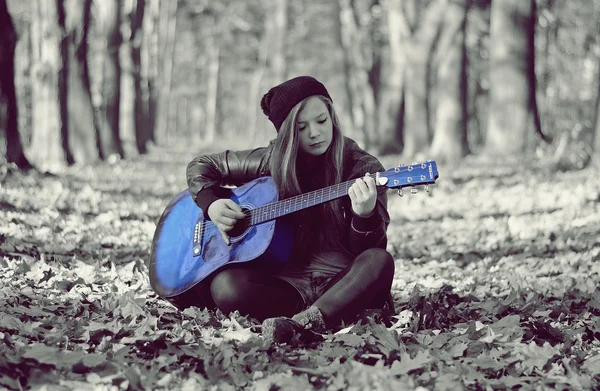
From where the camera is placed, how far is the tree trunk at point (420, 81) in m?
17.4

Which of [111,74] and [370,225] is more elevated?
[111,74]

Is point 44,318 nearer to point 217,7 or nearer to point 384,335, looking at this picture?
point 384,335

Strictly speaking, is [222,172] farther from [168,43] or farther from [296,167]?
[168,43]

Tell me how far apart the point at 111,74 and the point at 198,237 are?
1442 cm

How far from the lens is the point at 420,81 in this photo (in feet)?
58.0

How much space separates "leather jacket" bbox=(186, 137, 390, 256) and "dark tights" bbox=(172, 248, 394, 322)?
10 centimetres

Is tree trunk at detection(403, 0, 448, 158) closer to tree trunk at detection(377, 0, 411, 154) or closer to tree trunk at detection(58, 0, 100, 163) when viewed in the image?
tree trunk at detection(377, 0, 411, 154)

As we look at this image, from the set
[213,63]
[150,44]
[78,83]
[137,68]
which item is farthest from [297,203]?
[213,63]

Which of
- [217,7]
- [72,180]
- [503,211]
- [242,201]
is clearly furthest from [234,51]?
[242,201]

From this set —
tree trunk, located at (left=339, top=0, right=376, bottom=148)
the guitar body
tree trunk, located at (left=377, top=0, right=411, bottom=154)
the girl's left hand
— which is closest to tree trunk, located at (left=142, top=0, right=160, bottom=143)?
tree trunk, located at (left=339, top=0, right=376, bottom=148)

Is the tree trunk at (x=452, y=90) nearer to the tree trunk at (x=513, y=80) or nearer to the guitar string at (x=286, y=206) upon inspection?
the tree trunk at (x=513, y=80)

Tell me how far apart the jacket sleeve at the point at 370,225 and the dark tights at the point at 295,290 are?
0.07 m

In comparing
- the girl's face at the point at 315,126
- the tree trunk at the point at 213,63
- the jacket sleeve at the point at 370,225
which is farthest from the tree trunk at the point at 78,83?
the tree trunk at the point at 213,63

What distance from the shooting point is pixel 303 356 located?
3.40 m
